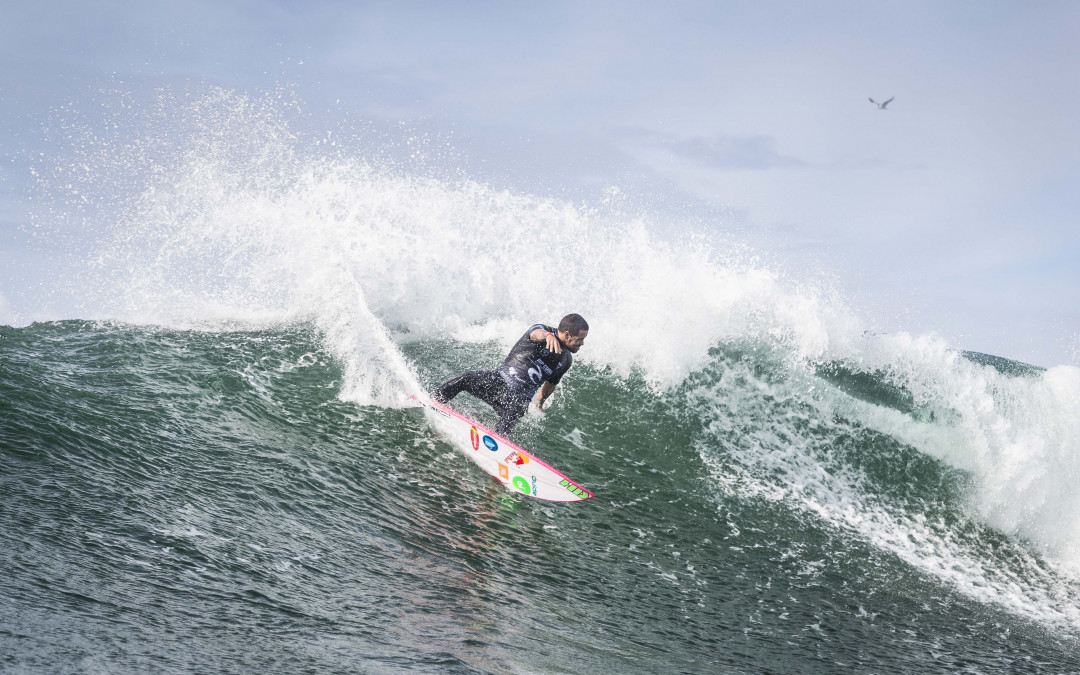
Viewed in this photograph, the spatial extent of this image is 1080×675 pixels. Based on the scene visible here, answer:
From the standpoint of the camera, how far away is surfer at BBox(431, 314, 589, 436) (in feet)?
22.7

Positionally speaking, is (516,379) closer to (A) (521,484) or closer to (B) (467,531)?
(A) (521,484)

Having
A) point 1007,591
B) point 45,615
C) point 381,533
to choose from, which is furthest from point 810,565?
point 45,615

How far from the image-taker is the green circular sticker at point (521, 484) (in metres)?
6.41

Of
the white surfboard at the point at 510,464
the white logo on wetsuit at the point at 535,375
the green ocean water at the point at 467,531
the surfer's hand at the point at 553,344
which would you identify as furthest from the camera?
the white logo on wetsuit at the point at 535,375

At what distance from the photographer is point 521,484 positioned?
6.44 metres

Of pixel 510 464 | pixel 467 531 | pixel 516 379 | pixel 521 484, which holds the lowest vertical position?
pixel 467 531

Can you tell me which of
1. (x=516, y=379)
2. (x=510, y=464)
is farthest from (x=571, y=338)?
(x=510, y=464)

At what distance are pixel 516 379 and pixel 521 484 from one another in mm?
1123

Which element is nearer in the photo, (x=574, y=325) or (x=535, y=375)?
(x=574, y=325)

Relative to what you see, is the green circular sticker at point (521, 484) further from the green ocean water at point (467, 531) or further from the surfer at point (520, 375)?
the surfer at point (520, 375)

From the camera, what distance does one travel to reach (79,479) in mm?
4645

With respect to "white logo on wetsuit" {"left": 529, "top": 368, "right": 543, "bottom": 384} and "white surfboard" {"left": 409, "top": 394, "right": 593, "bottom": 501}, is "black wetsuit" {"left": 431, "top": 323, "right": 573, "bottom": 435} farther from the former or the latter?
"white surfboard" {"left": 409, "top": 394, "right": 593, "bottom": 501}

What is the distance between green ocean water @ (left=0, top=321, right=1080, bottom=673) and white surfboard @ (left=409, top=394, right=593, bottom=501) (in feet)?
0.48

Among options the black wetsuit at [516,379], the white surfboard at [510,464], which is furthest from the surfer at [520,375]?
the white surfboard at [510,464]
